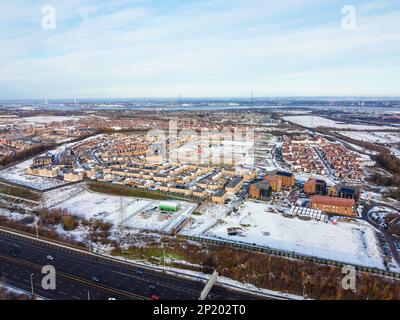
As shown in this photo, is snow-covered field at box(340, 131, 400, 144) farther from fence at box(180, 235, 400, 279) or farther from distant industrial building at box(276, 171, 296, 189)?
fence at box(180, 235, 400, 279)

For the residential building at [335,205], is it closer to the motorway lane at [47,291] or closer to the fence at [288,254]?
the fence at [288,254]

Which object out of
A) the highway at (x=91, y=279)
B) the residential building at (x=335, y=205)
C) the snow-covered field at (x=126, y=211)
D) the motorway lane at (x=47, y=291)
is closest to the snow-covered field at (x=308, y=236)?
the residential building at (x=335, y=205)

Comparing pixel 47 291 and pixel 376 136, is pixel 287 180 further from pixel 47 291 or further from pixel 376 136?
pixel 376 136
